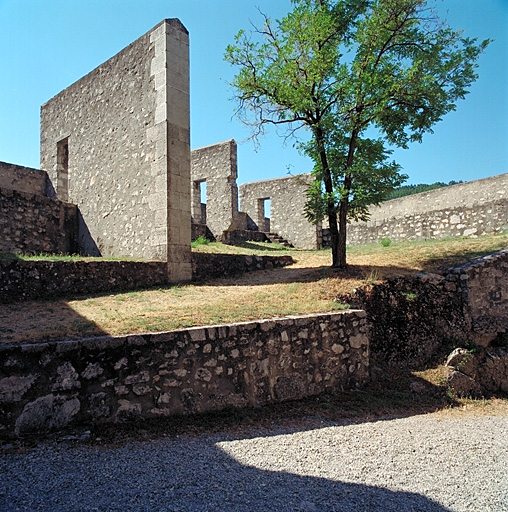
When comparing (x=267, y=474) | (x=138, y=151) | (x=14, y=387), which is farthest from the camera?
(x=138, y=151)

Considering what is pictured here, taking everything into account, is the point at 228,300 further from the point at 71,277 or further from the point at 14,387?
the point at 14,387

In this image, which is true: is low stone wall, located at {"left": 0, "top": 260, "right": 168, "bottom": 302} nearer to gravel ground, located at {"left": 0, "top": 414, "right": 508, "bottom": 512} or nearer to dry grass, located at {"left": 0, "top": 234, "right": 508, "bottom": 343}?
dry grass, located at {"left": 0, "top": 234, "right": 508, "bottom": 343}

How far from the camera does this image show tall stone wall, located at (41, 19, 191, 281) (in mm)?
8977

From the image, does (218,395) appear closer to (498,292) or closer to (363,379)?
(363,379)

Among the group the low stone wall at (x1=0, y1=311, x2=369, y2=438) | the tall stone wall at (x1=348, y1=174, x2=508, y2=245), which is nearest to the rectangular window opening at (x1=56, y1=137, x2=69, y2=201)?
the tall stone wall at (x1=348, y1=174, x2=508, y2=245)

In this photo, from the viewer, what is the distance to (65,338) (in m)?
4.21

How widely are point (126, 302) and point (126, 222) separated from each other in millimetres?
3621

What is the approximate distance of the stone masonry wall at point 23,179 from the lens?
A: 12.2 m

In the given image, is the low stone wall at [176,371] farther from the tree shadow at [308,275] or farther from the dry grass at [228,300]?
the tree shadow at [308,275]

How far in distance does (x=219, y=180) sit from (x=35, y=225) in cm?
911

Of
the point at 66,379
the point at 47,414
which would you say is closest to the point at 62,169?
the point at 66,379

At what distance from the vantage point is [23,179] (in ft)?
42.2

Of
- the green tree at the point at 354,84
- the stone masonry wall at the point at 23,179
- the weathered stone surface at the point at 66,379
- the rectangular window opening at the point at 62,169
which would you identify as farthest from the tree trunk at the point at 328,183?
the stone masonry wall at the point at 23,179

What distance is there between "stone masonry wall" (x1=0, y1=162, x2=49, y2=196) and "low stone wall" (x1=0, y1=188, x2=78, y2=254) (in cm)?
252
